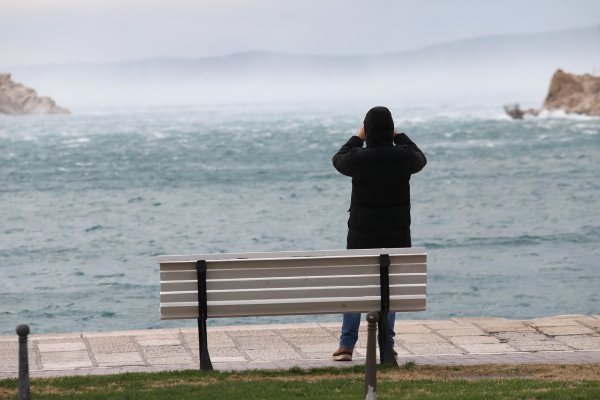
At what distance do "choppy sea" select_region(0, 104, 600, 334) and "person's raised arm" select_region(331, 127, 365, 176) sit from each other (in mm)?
11340

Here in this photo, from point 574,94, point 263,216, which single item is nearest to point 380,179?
point 263,216

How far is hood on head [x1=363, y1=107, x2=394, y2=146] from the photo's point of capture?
7.87 m

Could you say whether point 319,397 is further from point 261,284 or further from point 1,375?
point 1,375

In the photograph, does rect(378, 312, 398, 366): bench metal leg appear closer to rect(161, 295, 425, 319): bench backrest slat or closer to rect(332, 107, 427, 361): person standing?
rect(161, 295, 425, 319): bench backrest slat

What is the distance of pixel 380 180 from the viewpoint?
7.86 m

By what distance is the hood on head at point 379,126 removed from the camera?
7871 mm

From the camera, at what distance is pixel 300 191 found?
214ft

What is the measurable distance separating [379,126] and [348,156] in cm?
28

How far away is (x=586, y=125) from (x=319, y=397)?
116355mm

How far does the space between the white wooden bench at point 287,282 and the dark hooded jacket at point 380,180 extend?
0.29 metres

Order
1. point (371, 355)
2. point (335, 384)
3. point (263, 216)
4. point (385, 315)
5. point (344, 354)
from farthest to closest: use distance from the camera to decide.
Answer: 1. point (263, 216)
2. point (344, 354)
3. point (385, 315)
4. point (335, 384)
5. point (371, 355)

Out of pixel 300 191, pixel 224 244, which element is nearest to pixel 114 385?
pixel 224 244

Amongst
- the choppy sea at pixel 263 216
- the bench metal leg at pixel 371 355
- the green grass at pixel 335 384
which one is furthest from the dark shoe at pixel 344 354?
the choppy sea at pixel 263 216

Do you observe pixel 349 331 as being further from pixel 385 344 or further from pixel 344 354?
pixel 385 344
